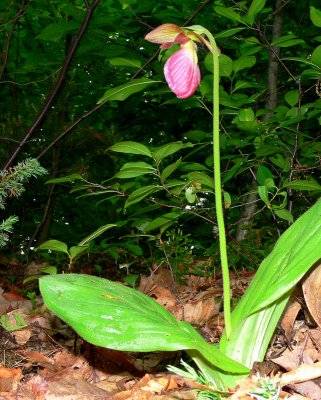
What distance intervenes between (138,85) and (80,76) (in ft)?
7.42

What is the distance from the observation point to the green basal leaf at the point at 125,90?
1.68m

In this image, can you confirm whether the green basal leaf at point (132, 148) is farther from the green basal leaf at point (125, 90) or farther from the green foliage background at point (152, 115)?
the green basal leaf at point (125, 90)

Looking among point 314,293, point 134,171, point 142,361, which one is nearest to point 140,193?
point 134,171

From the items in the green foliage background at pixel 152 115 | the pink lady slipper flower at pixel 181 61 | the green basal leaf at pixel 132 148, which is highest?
the pink lady slipper flower at pixel 181 61

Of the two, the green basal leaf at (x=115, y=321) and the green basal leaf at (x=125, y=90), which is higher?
the green basal leaf at (x=125, y=90)

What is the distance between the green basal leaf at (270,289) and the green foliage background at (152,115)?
582 millimetres

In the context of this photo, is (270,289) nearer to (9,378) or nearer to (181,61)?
(181,61)

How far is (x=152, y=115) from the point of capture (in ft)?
13.6

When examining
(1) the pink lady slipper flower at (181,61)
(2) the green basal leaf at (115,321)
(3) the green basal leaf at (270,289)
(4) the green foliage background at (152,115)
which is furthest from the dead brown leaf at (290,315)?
(1) the pink lady slipper flower at (181,61)

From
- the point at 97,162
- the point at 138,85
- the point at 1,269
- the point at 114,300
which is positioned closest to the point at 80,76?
the point at 97,162

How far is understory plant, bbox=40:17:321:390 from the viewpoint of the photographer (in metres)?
0.98

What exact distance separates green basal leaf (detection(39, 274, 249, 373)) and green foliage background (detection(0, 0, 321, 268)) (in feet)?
2.19

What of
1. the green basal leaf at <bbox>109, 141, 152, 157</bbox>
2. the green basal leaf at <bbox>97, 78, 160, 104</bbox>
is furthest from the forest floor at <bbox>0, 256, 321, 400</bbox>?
the green basal leaf at <bbox>97, 78, 160, 104</bbox>

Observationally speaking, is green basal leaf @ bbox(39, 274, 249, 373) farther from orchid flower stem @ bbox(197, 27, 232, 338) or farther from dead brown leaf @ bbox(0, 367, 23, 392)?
dead brown leaf @ bbox(0, 367, 23, 392)
